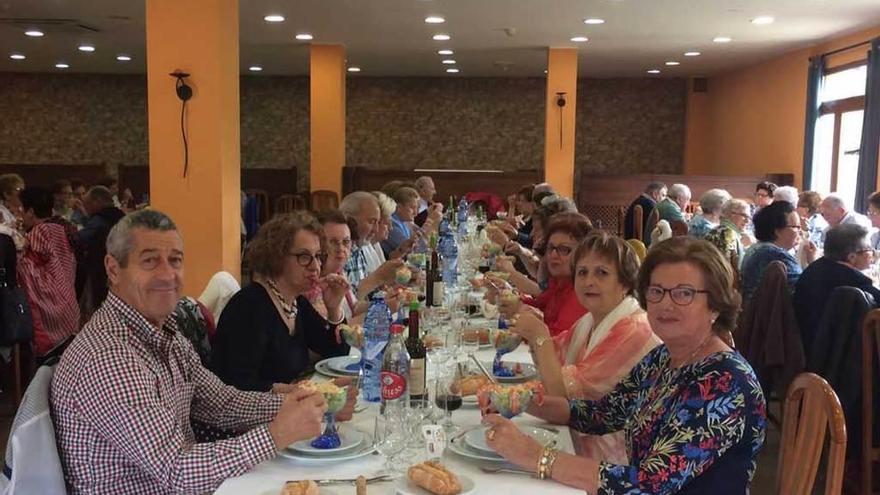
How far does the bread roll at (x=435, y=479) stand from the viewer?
1.60 metres

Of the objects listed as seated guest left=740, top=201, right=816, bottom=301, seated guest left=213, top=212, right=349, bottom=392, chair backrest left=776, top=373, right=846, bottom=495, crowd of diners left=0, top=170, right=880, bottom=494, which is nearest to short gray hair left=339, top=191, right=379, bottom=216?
crowd of diners left=0, top=170, right=880, bottom=494

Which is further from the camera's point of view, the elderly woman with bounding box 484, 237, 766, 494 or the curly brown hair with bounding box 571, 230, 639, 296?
the curly brown hair with bounding box 571, 230, 639, 296

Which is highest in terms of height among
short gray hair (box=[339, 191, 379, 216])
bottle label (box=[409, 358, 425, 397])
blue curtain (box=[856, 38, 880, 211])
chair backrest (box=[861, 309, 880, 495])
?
blue curtain (box=[856, 38, 880, 211])

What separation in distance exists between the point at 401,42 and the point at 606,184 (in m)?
3.34

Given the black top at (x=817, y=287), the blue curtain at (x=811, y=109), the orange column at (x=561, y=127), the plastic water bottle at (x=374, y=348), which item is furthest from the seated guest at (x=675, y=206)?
the plastic water bottle at (x=374, y=348)

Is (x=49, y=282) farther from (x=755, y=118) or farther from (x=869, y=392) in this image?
(x=755, y=118)

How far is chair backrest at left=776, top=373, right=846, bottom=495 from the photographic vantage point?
60.4 inches

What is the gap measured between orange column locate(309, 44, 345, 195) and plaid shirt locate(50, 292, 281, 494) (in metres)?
9.41

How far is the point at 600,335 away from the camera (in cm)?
252

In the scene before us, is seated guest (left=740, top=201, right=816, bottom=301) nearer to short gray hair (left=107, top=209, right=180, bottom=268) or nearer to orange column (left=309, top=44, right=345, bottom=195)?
short gray hair (left=107, top=209, right=180, bottom=268)

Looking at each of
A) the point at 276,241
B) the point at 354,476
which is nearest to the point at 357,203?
the point at 276,241

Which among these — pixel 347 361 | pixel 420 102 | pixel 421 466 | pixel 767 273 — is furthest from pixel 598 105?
pixel 421 466

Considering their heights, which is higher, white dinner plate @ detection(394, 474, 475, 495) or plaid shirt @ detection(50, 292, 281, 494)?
plaid shirt @ detection(50, 292, 281, 494)

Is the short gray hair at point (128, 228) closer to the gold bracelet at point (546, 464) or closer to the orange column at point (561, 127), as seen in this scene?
the gold bracelet at point (546, 464)
